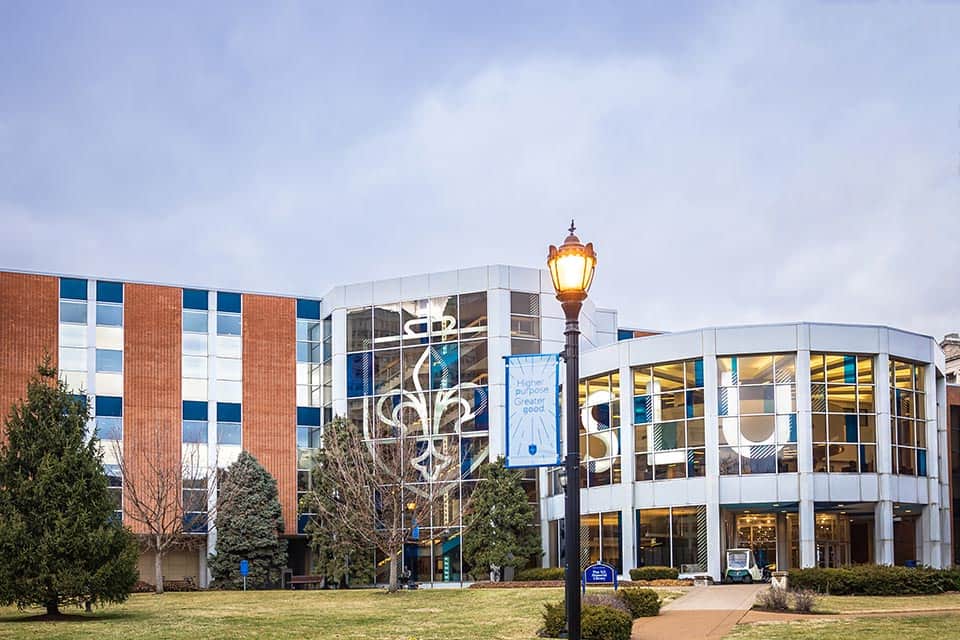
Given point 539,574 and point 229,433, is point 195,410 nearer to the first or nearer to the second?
point 229,433

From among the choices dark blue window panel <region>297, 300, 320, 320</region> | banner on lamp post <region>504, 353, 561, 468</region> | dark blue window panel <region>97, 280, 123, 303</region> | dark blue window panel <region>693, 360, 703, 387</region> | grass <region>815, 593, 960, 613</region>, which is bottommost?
grass <region>815, 593, 960, 613</region>

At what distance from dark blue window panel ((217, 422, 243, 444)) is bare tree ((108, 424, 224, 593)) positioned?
1054 mm

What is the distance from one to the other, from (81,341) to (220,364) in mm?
6796

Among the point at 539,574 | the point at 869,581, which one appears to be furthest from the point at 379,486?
the point at 869,581

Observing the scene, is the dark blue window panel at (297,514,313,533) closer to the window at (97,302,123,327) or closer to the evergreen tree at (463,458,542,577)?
the evergreen tree at (463,458,542,577)

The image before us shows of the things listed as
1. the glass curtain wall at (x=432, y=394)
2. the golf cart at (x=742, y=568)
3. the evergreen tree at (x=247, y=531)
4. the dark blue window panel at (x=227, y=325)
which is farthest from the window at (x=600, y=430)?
the dark blue window panel at (x=227, y=325)

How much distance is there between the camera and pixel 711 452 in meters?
43.8

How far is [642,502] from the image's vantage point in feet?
150

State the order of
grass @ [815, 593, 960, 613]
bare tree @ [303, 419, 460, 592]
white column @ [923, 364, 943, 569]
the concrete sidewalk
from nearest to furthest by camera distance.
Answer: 1. the concrete sidewalk
2. grass @ [815, 593, 960, 613]
3. white column @ [923, 364, 943, 569]
4. bare tree @ [303, 419, 460, 592]

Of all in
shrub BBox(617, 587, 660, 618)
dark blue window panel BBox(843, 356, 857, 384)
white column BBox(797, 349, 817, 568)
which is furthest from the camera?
dark blue window panel BBox(843, 356, 857, 384)

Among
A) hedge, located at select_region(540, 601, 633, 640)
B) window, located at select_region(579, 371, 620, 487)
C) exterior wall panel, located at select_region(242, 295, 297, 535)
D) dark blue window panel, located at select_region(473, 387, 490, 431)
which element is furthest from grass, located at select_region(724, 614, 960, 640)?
exterior wall panel, located at select_region(242, 295, 297, 535)

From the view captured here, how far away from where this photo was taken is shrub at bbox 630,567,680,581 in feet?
136

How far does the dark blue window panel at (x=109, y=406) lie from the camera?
58138 mm

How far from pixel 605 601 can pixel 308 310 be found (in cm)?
3903
